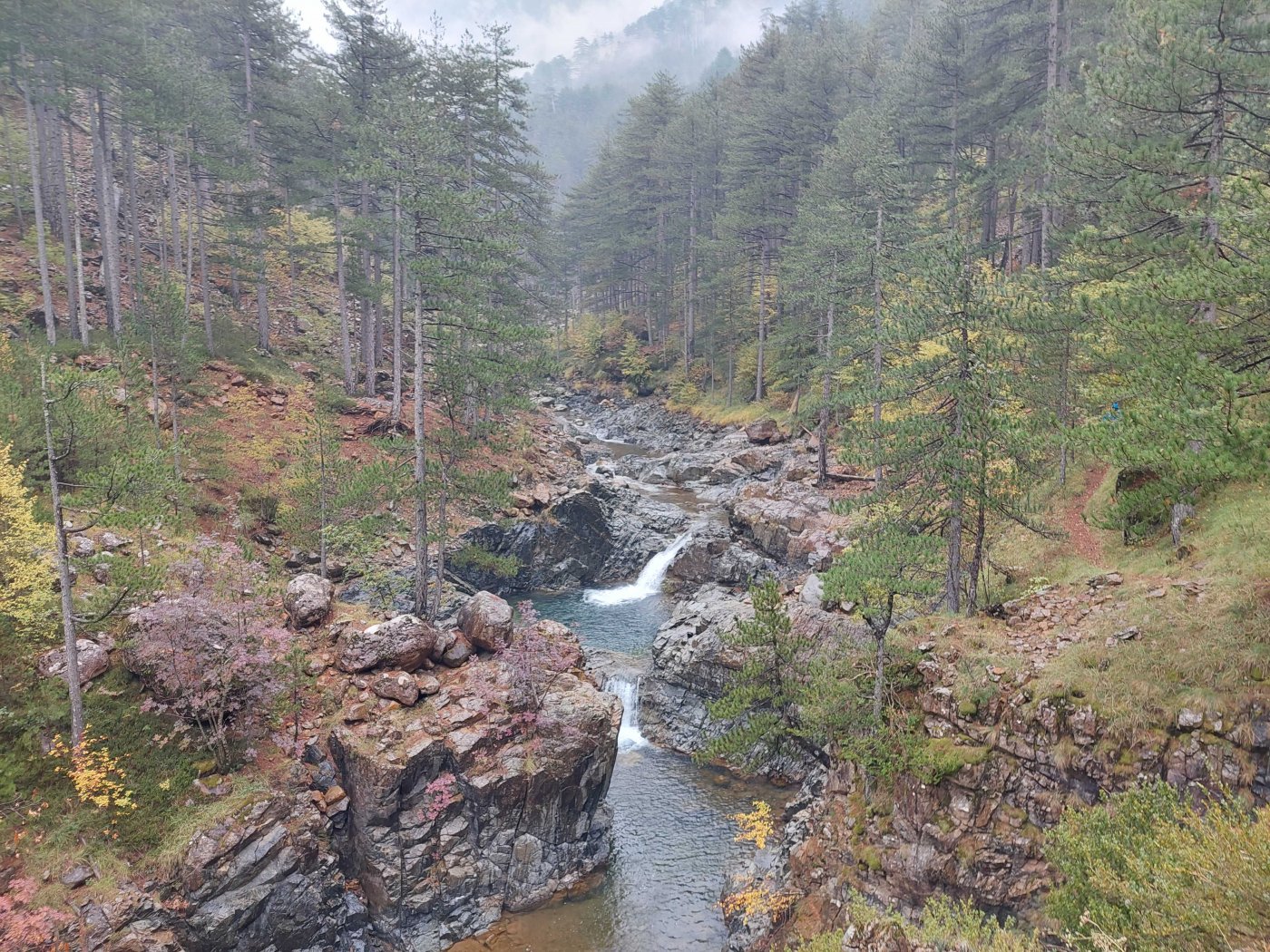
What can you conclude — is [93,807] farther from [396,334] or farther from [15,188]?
[15,188]

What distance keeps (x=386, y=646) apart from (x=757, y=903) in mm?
10222

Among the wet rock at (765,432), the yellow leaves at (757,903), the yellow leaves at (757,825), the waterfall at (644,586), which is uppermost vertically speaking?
the wet rock at (765,432)

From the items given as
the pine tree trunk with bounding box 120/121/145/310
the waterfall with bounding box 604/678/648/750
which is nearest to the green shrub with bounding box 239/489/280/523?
the pine tree trunk with bounding box 120/121/145/310

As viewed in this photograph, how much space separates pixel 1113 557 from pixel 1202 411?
356 inches

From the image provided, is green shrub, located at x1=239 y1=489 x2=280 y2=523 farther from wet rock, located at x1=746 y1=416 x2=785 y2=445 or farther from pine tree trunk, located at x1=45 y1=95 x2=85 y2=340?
wet rock, located at x1=746 y1=416 x2=785 y2=445

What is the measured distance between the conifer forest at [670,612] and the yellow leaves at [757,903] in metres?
0.09

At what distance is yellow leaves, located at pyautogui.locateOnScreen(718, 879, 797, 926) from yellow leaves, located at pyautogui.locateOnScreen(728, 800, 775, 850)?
239 centimetres

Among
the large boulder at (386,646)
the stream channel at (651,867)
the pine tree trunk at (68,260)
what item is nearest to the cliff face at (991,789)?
the stream channel at (651,867)

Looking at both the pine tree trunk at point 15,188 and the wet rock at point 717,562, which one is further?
the pine tree trunk at point 15,188

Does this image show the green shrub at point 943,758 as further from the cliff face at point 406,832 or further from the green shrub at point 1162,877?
the cliff face at point 406,832

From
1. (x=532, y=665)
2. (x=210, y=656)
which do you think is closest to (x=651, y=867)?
(x=532, y=665)

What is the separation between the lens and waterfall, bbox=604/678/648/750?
21516 mm

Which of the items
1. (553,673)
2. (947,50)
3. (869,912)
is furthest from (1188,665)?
(947,50)

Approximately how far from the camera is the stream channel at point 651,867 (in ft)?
46.2
